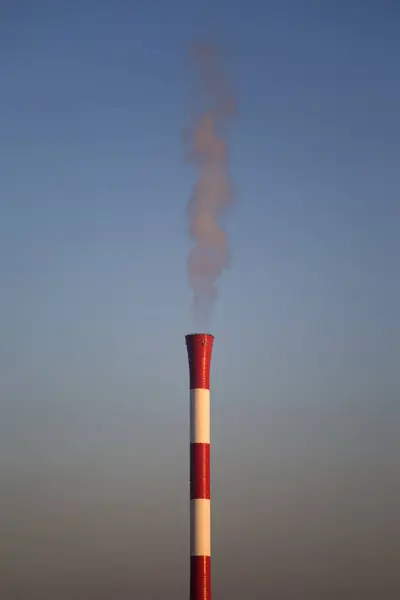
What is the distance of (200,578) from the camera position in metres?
38.2

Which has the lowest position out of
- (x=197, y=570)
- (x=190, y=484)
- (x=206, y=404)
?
(x=197, y=570)

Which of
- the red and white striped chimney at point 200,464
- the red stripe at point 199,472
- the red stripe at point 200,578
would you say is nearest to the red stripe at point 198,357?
the red and white striped chimney at point 200,464

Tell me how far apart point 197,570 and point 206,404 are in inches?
228

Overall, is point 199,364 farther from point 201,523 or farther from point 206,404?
point 201,523

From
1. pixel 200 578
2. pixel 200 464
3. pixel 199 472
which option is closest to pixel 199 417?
pixel 200 464

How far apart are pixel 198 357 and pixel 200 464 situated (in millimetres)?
3779

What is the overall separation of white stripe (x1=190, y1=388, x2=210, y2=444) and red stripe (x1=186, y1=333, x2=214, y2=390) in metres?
0.29

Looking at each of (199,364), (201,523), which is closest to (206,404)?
(199,364)

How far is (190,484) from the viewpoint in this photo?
39.3 m

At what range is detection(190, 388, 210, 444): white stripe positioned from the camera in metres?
39.6

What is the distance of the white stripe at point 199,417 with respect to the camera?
1559 inches

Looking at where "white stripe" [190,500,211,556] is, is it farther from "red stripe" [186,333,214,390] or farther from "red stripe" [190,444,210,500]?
"red stripe" [186,333,214,390]

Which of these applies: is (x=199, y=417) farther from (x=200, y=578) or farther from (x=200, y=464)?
(x=200, y=578)

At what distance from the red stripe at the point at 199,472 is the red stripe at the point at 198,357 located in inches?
88.2
